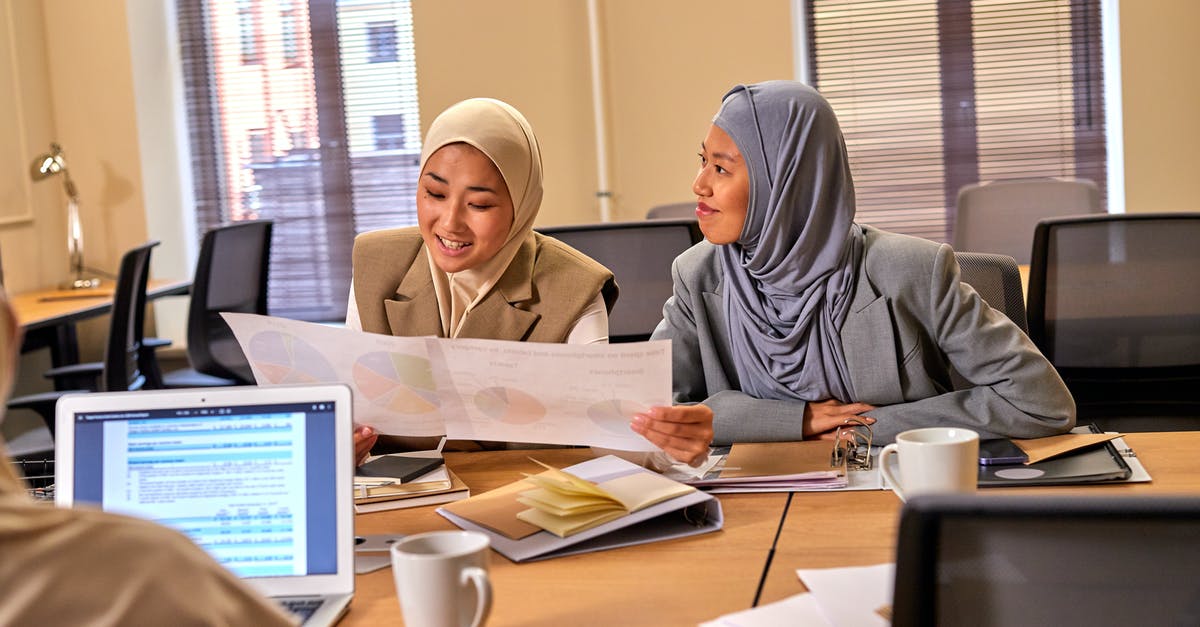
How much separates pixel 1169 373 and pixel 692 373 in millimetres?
1172

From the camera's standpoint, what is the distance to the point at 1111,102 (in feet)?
15.4

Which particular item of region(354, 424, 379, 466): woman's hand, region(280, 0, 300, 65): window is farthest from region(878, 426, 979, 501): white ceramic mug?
region(280, 0, 300, 65): window

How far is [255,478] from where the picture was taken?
1191 millimetres

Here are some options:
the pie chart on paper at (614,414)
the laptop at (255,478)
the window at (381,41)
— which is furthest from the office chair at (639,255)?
the window at (381,41)

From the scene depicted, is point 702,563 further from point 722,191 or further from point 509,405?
point 722,191

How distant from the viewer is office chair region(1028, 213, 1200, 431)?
8.13 feet

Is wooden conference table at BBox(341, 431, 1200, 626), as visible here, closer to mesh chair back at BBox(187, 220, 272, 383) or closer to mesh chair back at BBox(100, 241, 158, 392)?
mesh chair back at BBox(100, 241, 158, 392)

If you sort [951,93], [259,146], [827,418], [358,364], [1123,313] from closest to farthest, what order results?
[358,364] < [827,418] < [1123,313] < [951,93] < [259,146]

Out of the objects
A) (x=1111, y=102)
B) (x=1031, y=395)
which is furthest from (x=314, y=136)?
(x=1031, y=395)

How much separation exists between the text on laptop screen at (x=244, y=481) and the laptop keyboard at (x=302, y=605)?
27 millimetres

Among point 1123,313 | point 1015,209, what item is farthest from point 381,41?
point 1123,313

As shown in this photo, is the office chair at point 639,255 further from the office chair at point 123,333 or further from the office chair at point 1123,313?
the office chair at point 123,333

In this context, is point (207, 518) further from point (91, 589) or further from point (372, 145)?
point (372, 145)

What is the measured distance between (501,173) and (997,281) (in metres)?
0.91
